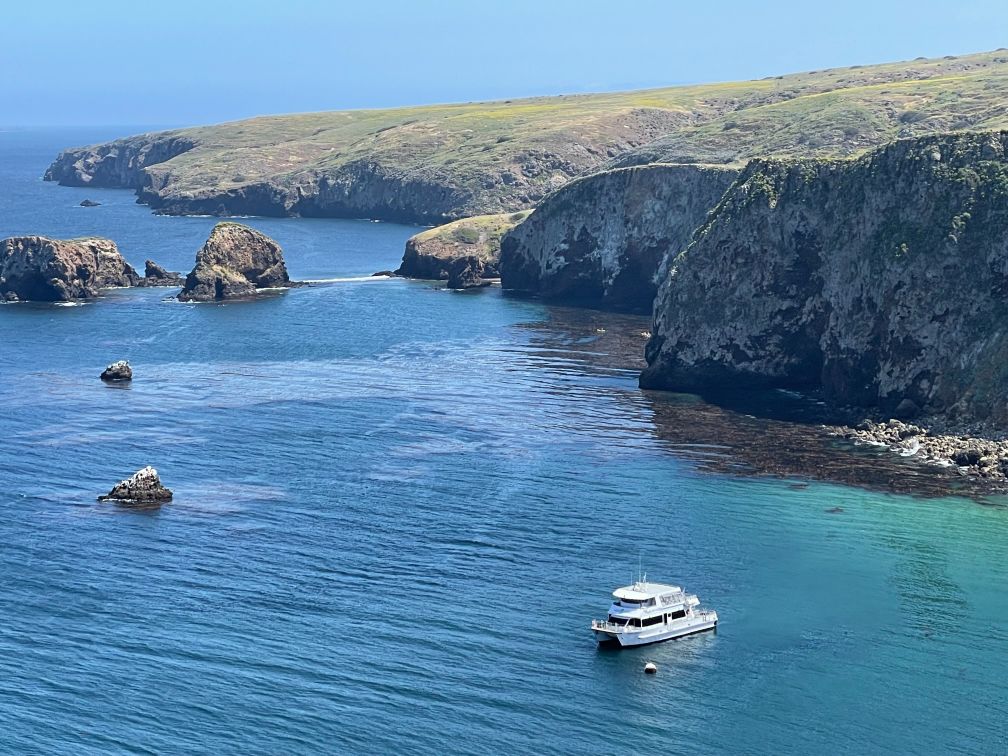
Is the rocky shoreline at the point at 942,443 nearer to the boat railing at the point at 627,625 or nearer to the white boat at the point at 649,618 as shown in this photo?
the boat railing at the point at 627,625

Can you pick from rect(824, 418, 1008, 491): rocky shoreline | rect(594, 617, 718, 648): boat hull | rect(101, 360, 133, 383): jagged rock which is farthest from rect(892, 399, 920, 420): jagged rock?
rect(101, 360, 133, 383): jagged rock

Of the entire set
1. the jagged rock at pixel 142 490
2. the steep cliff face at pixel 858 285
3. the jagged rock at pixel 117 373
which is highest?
the steep cliff face at pixel 858 285

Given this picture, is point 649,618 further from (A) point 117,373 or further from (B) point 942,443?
(A) point 117,373

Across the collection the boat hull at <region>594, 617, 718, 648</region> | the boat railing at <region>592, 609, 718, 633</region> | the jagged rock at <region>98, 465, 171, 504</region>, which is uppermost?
the jagged rock at <region>98, 465, 171, 504</region>

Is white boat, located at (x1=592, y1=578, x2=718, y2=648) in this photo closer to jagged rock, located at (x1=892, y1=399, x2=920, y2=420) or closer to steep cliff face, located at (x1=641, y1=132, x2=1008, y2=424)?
steep cliff face, located at (x1=641, y1=132, x2=1008, y2=424)

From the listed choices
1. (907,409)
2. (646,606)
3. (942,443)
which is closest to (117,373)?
(907,409)

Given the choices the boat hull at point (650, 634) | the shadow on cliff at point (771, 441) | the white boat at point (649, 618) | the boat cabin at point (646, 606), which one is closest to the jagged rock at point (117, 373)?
the shadow on cliff at point (771, 441)
